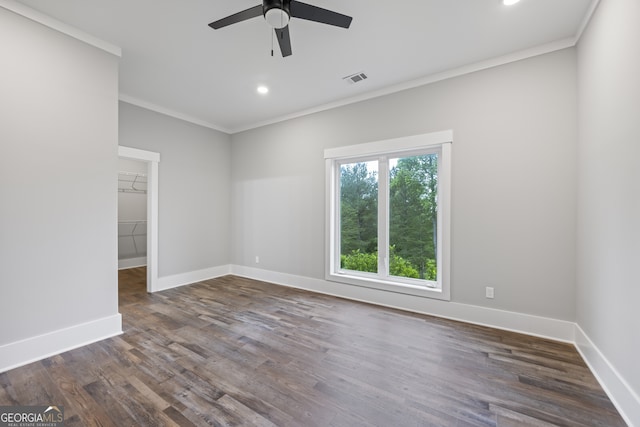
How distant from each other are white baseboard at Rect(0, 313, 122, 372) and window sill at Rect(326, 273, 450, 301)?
2.62 metres

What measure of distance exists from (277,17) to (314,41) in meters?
0.94

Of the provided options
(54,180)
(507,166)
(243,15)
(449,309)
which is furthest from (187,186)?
(507,166)

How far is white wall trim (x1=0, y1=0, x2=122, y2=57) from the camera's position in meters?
2.12

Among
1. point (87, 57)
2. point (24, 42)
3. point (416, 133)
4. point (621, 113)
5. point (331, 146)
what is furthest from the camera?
point (331, 146)

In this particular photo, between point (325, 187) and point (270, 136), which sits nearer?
point (325, 187)

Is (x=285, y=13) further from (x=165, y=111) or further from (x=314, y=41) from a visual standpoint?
(x=165, y=111)

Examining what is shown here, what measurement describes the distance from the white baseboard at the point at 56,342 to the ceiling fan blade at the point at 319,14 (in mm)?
3196

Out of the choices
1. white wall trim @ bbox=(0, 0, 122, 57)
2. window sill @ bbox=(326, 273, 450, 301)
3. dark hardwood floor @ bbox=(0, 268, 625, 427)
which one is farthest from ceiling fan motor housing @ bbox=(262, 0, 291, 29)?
window sill @ bbox=(326, 273, 450, 301)

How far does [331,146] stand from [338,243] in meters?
1.48

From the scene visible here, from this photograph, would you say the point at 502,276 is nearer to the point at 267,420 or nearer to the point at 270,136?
the point at 267,420

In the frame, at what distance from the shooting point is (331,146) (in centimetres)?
403

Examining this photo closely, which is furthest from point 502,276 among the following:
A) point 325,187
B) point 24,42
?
point 24,42

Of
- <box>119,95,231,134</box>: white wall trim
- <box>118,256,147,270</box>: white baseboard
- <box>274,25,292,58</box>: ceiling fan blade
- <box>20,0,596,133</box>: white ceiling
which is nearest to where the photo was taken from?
<box>274,25,292,58</box>: ceiling fan blade

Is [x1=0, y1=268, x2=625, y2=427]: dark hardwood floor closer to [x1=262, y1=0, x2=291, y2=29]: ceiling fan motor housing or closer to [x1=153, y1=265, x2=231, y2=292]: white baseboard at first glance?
[x1=153, y1=265, x2=231, y2=292]: white baseboard
